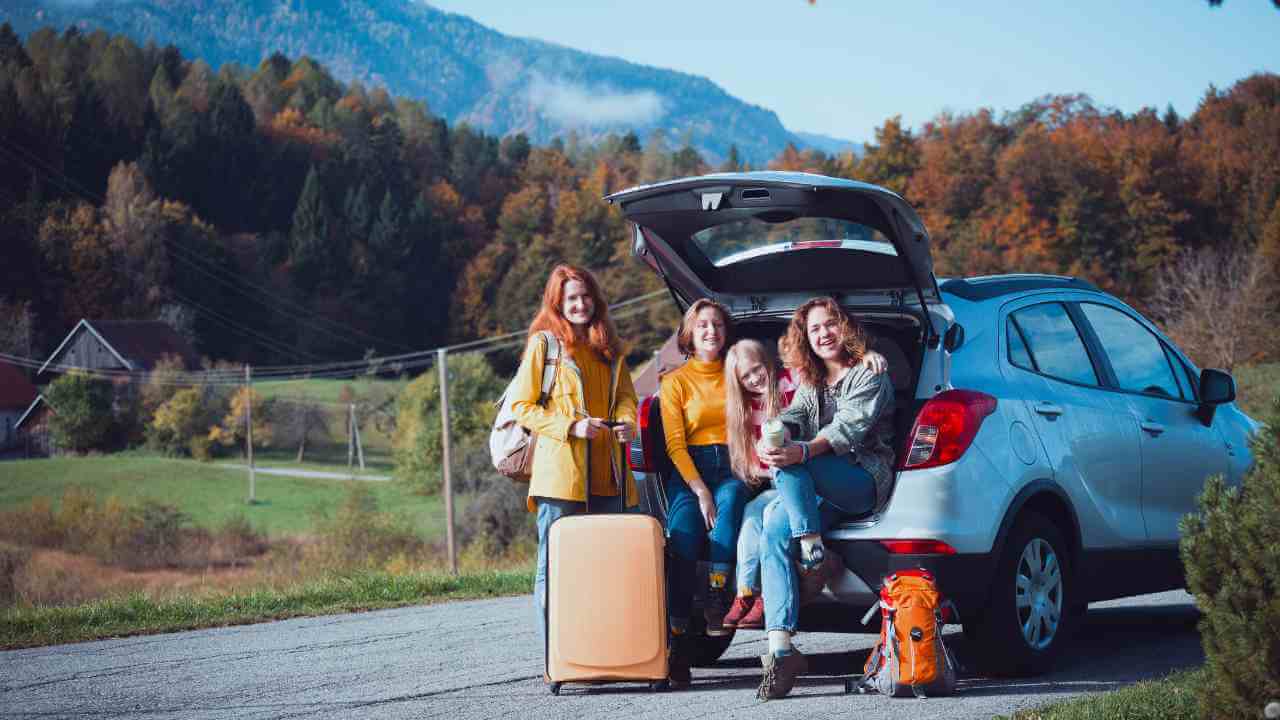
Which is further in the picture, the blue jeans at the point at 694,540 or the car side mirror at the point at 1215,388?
the car side mirror at the point at 1215,388

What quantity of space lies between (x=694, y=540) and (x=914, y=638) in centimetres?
111

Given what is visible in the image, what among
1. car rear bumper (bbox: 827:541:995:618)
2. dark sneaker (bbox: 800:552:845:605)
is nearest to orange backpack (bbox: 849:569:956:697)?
car rear bumper (bbox: 827:541:995:618)

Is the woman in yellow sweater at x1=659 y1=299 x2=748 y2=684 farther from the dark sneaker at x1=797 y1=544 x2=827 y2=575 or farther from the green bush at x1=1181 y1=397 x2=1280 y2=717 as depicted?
the green bush at x1=1181 y1=397 x2=1280 y2=717

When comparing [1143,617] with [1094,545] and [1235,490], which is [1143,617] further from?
[1235,490]

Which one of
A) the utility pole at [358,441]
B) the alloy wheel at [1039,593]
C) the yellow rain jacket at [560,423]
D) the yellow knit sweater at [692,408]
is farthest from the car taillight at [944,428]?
the utility pole at [358,441]

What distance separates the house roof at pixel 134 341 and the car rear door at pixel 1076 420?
268ft

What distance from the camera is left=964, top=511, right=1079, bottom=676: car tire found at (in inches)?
236

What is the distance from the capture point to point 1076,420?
6559 millimetres

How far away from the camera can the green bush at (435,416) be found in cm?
7088

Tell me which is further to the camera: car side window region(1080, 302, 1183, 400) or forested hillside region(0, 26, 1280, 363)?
forested hillside region(0, 26, 1280, 363)

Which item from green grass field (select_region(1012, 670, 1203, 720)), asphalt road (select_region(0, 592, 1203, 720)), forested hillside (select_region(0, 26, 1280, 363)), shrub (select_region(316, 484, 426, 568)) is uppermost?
forested hillside (select_region(0, 26, 1280, 363))

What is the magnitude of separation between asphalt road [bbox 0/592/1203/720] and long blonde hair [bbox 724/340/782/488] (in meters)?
1.04

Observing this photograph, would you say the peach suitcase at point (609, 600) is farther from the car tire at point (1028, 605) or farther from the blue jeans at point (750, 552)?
the car tire at point (1028, 605)

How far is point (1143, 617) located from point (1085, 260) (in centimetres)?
6282
